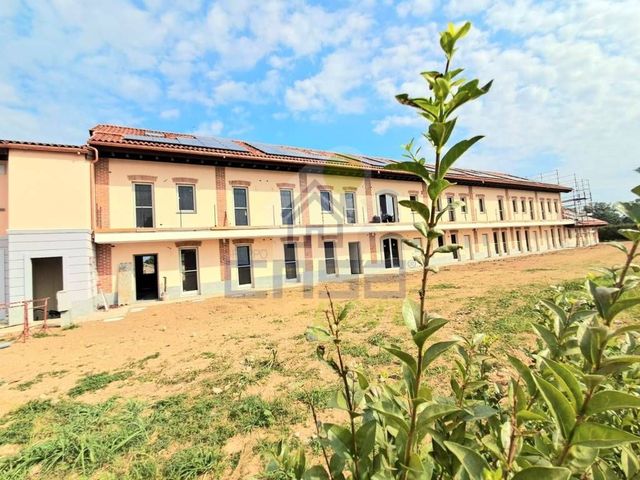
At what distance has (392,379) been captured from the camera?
4.38 metres

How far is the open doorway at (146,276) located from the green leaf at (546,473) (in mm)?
14878

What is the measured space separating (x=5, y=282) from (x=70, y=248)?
2.25 metres

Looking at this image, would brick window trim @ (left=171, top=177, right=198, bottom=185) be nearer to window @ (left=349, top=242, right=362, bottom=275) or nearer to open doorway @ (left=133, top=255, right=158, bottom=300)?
open doorway @ (left=133, top=255, right=158, bottom=300)

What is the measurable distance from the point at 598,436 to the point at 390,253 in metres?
20.4

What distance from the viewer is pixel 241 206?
1584 centimetres

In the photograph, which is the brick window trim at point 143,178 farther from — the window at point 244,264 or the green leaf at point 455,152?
the green leaf at point 455,152

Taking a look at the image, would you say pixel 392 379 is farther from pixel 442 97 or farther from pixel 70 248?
pixel 70 248

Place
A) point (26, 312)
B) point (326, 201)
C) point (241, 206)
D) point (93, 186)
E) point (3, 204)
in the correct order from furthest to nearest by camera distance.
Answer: point (326, 201), point (241, 206), point (93, 186), point (3, 204), point (26, 312)

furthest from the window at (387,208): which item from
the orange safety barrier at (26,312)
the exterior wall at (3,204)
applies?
the exterior wall at (3,204)

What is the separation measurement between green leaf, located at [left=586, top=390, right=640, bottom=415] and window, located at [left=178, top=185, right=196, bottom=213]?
49.6 ft

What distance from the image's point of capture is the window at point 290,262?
16.8m

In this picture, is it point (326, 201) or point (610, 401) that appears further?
point (326, 201)

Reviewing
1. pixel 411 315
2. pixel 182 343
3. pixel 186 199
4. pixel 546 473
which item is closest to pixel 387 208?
pixel 186 199

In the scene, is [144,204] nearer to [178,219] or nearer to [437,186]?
[178,219]
